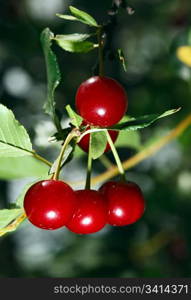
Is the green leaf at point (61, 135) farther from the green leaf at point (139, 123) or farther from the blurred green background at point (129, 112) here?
the blurred green background at point (129, 112)

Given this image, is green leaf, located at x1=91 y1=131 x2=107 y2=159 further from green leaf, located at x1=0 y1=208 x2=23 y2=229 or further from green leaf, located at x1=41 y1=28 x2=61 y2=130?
green leaf, located at x1=0 y1=208 x2=23 y2=229

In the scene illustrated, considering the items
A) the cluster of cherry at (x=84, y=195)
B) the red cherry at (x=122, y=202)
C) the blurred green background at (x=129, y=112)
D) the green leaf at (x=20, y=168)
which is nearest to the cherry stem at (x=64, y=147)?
the cluster of cherry at (x=84, y=195)

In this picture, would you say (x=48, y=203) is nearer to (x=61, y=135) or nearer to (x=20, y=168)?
(x=61, y=135)

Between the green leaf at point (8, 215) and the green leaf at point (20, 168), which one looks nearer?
the green leaf at point (8, 215)

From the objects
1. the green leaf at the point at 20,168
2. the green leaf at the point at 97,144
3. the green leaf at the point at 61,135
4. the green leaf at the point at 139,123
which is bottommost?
the green leaf at the point at 20,168

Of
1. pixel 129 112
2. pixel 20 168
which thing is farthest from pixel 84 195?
pixel 129 112

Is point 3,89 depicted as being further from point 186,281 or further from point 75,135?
point 75,135

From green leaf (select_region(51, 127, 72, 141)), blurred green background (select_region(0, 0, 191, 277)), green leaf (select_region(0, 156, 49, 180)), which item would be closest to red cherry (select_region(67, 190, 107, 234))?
green leaf (select_region(51, 127, 72, 141))
